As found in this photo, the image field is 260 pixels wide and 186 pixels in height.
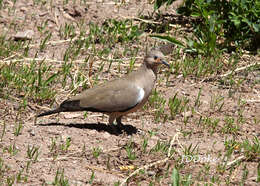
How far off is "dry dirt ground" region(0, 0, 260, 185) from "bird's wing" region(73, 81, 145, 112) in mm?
259

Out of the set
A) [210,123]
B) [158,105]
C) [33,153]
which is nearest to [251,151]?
[210,123]

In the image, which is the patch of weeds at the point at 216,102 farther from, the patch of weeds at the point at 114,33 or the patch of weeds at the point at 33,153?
the patch of weeds at the point at 33,153

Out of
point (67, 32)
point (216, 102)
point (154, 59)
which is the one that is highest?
point (154, 59)

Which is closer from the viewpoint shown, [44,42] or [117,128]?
[117,128]

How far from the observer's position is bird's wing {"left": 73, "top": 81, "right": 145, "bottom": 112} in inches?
212

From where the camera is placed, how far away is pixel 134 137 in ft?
18.0

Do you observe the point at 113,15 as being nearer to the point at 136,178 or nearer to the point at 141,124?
the point at 141,124

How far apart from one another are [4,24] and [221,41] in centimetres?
307

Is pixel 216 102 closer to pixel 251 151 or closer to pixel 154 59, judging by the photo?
pixel 154 59

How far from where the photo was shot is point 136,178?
4.66 metres

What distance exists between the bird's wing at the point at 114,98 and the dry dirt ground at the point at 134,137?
0.26m

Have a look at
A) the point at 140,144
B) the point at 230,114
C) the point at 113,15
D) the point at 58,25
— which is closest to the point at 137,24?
the point at 113,15

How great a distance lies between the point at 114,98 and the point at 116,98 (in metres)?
0.02

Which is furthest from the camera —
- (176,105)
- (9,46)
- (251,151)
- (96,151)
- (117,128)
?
(9,46)
